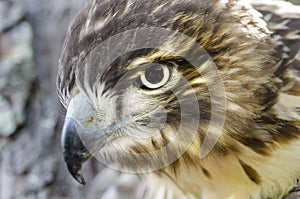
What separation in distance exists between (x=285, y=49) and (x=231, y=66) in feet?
0.83

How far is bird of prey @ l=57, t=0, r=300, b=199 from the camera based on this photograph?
2.10 meters

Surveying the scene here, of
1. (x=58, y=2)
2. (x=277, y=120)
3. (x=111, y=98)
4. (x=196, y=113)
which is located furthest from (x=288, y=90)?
(x=58, y=2)

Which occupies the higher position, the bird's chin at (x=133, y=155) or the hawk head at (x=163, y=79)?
the hawk head at (x=163, y=79)

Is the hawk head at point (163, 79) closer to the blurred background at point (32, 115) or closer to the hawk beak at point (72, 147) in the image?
the hawk beak at point (72, 147)

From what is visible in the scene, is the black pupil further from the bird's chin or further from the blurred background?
the blurred background

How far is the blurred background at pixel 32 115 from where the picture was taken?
3.19m

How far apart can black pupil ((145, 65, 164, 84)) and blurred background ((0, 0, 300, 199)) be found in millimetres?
1133

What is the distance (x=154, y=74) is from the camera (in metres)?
2.09

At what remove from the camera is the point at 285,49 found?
240 centimetres

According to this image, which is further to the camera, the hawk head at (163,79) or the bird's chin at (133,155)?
the bird's chin at (133,155)

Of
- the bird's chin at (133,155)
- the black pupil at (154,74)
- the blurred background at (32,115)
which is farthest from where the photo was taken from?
the blurred background at (32,115)

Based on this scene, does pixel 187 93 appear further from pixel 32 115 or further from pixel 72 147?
pixel 32 115

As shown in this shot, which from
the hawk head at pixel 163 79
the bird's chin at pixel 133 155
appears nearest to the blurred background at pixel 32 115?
the bird's chin at pixel 133 155

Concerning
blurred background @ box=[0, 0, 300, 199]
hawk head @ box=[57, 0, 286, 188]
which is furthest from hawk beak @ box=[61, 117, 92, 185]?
blurred background @ box=[0, 0, 300, 199]
